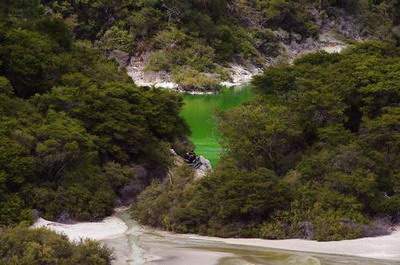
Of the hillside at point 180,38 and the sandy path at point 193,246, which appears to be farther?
the hillside at point 180,38

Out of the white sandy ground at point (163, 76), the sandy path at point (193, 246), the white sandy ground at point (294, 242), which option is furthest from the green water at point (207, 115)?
the sandy path at point (193, 246)

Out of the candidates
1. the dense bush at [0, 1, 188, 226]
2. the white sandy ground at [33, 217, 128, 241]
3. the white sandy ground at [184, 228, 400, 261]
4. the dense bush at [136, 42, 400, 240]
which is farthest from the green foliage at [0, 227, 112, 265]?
the dense bush at [136, 42, 400, 240]

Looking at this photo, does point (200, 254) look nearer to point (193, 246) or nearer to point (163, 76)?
point (193, 246)

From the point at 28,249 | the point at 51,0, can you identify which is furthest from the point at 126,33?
the point at 28,249

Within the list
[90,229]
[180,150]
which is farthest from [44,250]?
[180,150]

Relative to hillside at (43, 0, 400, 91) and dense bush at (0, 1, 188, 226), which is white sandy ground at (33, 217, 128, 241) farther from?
hillside at (43, 0, 400, 91)

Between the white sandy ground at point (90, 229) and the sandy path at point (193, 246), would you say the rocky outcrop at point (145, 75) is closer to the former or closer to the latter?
the white sandy ground at point (90, 229)
